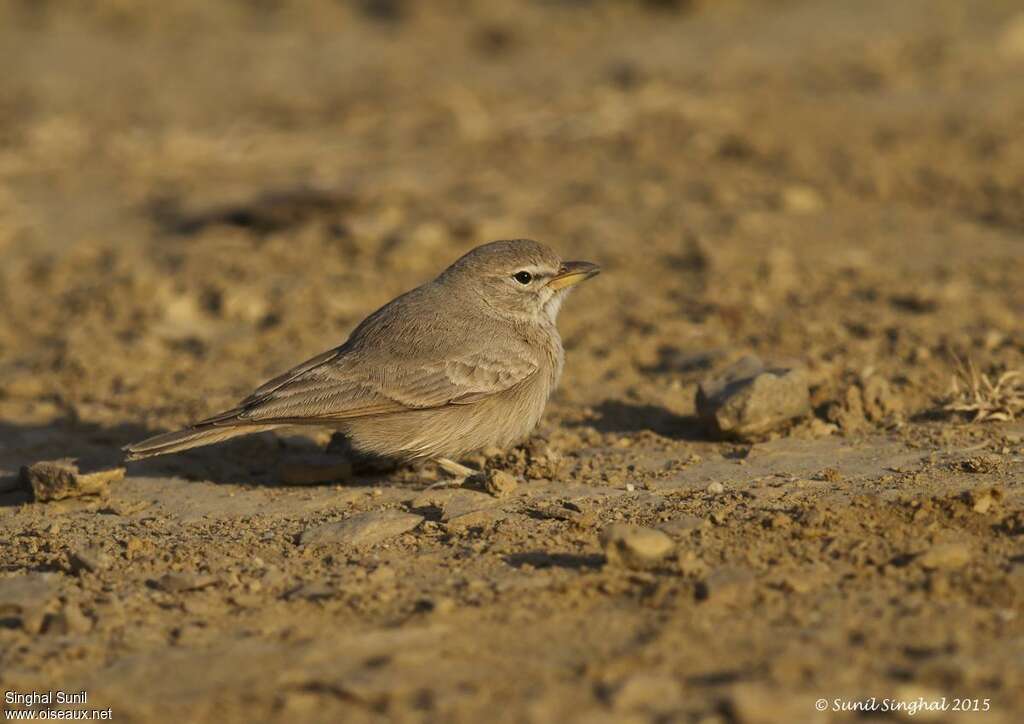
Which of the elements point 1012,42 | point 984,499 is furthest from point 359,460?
point 1012,42

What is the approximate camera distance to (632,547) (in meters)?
4.61

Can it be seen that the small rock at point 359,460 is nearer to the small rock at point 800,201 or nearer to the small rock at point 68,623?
the small rock at point 68,623

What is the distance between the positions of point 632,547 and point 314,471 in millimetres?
2086

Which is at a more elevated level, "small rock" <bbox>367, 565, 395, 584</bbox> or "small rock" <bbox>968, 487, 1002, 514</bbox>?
"small rock" <bbox>968, 487, 1002, 514</bbox>

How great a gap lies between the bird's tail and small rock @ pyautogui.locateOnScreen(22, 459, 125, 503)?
24 centimetres

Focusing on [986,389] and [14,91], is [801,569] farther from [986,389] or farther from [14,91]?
[14,91]

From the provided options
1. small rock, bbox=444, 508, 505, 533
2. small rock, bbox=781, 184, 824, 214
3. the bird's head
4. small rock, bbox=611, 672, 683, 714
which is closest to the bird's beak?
the bird's head

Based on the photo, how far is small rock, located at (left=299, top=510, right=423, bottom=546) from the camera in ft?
17.2

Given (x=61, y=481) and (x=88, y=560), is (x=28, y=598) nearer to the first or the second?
(x=88, y=560)

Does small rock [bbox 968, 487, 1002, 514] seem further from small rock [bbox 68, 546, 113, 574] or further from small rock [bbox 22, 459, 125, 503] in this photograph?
small rock [bbox 22, 459, 125, 503]

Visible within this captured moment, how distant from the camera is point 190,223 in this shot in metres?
10.4

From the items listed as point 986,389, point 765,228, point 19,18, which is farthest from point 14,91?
point 986,389

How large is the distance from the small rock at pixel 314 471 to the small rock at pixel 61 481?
0.80 metres

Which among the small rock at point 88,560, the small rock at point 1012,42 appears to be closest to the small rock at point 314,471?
the small rock at point 88,560
